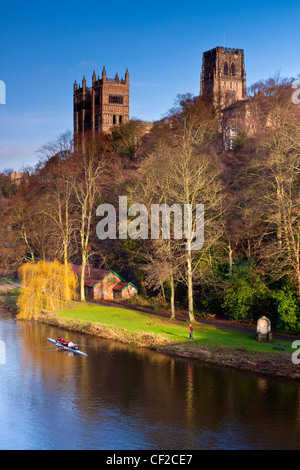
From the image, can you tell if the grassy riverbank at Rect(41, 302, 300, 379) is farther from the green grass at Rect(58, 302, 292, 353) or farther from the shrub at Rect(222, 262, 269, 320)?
the shrub at Rect(222, 262, 269, 320)

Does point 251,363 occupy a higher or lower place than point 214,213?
lower

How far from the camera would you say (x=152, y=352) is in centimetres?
3045

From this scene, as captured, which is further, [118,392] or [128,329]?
[128,329]

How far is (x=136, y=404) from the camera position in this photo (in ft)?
72.7

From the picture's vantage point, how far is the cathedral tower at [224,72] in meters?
112

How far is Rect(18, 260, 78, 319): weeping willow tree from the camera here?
1555 inches

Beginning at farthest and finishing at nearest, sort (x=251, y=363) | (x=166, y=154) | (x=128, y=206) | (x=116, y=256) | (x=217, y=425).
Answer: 1. (x=116, y=256)
2. (x=128, y=206)
3. (x=166, y=154)
4. (x=251, y=363)
5. (x=217, y=425)

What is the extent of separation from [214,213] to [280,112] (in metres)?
11.3

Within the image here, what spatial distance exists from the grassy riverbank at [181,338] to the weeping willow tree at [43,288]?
3.72ft

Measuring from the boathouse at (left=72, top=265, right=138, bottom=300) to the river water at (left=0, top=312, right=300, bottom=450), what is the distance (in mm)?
16244

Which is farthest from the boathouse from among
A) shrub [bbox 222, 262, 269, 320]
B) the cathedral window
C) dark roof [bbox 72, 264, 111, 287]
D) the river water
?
the cathedral window

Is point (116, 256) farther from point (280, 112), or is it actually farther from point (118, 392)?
point (118, 392)

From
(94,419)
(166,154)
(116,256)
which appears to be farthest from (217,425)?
(116,256)

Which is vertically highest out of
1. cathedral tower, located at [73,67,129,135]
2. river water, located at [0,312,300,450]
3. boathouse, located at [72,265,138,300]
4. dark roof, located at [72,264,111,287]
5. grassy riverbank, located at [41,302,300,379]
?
cathedral tower, located at [73,67,129,135]
